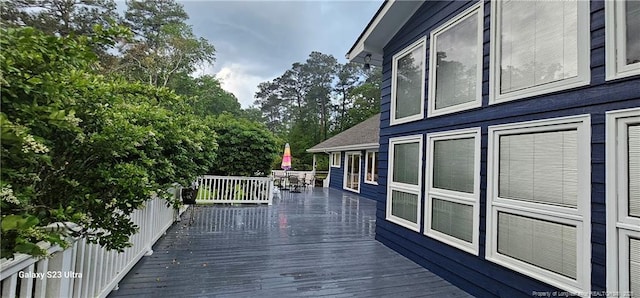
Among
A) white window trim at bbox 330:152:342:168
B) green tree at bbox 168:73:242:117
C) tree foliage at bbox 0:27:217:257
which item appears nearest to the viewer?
tree foliage at bbox 0:27:217:257

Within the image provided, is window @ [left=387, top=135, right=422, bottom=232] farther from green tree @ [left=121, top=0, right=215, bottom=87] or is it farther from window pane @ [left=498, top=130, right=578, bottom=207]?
green tree @ [left=121, top=0, right=215, bottom=87]

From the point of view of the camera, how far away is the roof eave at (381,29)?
4727mm

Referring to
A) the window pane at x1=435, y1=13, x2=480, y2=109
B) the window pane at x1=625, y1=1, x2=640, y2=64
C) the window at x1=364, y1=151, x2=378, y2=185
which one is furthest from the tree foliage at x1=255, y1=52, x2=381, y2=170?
the window pane at x1=625, y1=1, x2=640, y2=64

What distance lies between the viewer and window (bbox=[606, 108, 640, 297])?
6.86ft

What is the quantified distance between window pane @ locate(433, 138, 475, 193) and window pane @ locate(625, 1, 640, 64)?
1.53 meters

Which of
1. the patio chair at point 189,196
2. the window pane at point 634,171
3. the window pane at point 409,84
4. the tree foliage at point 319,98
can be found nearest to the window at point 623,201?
the window pane at point 634,171

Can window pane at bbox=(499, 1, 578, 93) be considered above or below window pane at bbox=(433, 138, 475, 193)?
above

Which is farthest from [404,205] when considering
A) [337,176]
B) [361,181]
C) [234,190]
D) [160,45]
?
[160,45]

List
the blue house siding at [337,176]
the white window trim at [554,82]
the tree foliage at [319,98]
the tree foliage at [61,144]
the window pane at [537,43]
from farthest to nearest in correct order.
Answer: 1. the tree foliage at [319,98]
2. the blue house siding at [337,176]
3. the window pane at [537,43]
4. the white window trim at [554,82]
5. the tree foliage at [61,144]

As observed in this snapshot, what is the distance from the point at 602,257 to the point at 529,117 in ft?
4.34

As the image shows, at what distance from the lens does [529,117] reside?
2840mm

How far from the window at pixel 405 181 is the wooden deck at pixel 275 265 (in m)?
0.62

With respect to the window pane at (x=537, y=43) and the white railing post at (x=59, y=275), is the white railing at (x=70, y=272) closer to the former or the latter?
the white railing post at (x=59, y=275)

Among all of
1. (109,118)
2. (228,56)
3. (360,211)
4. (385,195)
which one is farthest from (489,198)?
(228,56)
